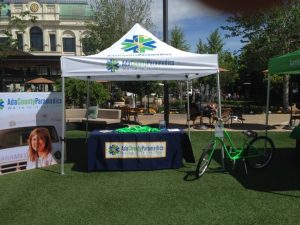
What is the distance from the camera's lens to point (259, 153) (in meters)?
8.16

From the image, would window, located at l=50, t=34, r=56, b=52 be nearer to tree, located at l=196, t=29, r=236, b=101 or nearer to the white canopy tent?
tree, located at l=196, t=29, r=236, b=101

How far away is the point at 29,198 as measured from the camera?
651cm

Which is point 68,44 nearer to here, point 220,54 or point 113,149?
point 220,54

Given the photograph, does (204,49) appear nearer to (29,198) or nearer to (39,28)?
(29,198)

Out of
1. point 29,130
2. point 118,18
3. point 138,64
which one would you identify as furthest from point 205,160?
point 118,18

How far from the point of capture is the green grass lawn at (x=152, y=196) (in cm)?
539

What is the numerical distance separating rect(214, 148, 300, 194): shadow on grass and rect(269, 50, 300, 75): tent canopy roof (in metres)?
2.00

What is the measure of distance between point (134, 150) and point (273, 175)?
9.35ft

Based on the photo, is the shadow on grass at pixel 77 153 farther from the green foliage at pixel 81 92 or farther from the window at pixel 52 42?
the window at pixel 52 42

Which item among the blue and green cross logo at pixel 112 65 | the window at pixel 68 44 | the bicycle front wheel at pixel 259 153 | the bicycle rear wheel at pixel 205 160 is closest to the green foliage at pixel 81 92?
the blue and green cross logo at pixel 112 65

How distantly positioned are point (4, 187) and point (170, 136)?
3.41 meters

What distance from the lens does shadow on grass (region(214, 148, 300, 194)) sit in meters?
6.97

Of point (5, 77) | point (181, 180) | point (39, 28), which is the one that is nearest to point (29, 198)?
point (181, 180)

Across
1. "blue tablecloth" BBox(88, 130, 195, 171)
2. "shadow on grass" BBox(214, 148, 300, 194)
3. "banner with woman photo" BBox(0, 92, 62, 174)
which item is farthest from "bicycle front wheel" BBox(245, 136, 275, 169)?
"banner with woman photo" BBox(0, 92, 62, 174)
